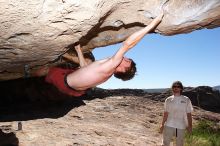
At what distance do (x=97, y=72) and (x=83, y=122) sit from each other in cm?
567

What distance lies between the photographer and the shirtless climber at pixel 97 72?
167 inches

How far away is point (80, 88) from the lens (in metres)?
5.11

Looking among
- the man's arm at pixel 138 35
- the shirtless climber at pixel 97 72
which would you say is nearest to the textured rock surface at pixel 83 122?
the shirtless climber at pixel 97 72

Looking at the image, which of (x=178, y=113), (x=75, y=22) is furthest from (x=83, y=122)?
(x=75, y=22)

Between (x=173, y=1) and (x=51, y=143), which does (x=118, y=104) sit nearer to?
(x=51, y=143)

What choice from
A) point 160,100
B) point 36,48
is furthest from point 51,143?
point 160,100

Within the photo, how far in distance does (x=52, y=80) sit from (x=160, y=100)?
11387 mm

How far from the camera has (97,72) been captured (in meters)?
4.66

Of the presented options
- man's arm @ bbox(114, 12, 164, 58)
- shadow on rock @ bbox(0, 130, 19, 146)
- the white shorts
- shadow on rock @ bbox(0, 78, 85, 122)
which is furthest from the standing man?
shadow on rock @ bbox(0, 78, 85, 122)

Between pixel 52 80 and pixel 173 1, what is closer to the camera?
pixel 173 1

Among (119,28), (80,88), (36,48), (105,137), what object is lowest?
(105,137)

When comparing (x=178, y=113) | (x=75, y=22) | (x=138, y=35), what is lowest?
(x=178, y=113)

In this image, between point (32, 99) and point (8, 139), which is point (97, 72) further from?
point (32, 99)

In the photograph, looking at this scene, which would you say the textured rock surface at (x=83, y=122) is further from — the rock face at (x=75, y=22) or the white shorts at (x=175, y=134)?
the rock face at (x=75, y=22)
